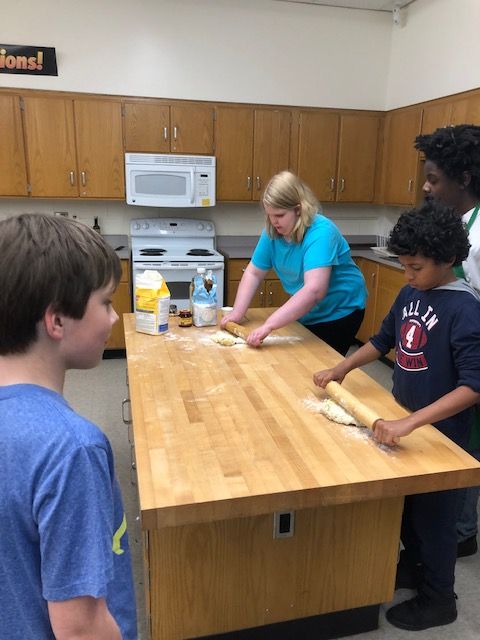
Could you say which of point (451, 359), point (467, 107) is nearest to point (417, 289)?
point (451, 359)

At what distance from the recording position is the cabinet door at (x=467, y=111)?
3.44 metres

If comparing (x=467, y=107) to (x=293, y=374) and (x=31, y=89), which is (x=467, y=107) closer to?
(x=293, y=374)

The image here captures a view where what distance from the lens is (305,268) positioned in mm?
2037

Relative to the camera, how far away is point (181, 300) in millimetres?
4160

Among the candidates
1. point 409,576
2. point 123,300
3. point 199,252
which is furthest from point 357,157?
point 409,576

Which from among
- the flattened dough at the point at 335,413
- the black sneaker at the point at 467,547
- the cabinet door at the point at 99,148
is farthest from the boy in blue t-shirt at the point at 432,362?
the cabinet door at the point at 99,148

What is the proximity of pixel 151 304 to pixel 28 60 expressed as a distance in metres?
3.01

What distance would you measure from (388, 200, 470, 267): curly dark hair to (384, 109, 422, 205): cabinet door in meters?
2.99

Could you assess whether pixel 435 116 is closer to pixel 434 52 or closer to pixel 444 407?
pixel 434 52

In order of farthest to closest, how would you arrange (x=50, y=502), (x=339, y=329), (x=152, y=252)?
(x=152, y=252) → (x=339, y=329) → (x=50, y=502)

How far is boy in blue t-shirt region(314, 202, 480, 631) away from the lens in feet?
4.33

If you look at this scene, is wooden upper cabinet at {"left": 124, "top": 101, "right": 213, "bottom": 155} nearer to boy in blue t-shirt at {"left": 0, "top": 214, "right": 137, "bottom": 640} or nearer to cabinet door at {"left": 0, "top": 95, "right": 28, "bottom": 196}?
cabinet door at {"left": 0, "top": 95, "right": 28, "bottom": 196}

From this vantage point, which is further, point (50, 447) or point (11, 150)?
point (11, 150)

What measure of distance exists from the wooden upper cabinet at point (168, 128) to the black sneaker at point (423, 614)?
11.8ft
